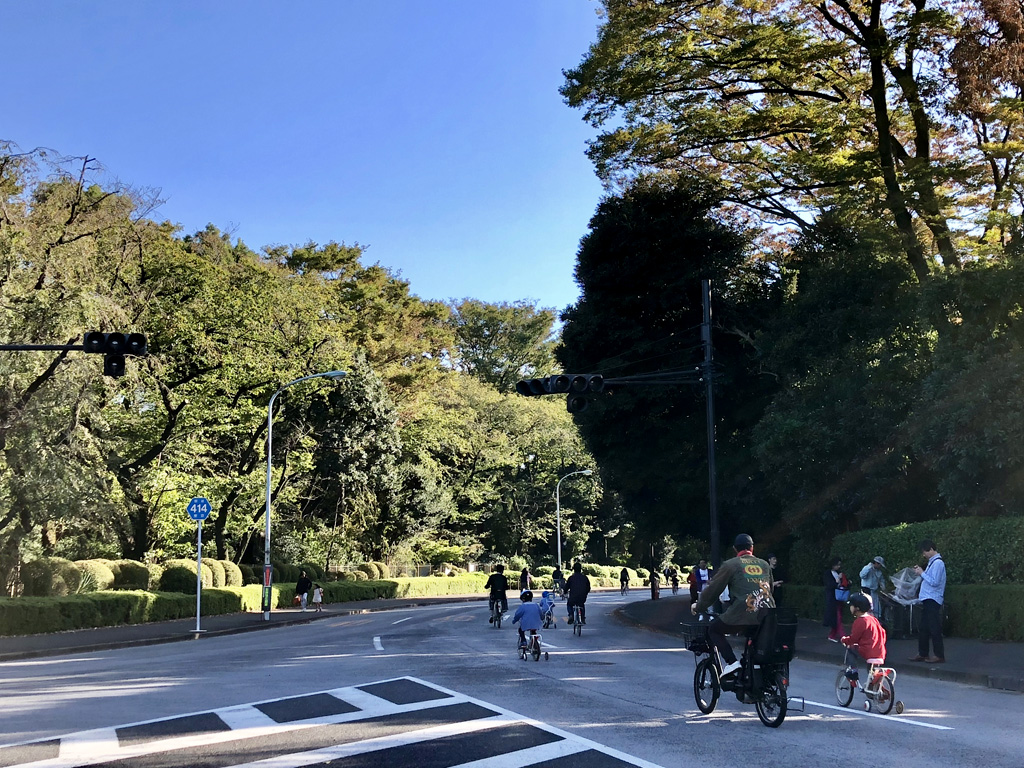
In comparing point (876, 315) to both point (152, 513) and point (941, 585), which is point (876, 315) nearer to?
point (941, 585)

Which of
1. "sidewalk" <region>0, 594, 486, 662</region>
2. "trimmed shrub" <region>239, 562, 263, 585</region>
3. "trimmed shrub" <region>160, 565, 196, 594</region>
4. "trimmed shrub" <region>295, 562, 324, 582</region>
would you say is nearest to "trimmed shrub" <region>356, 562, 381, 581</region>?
"trimmed shrub" <region>295, 562, 324, 582</region>

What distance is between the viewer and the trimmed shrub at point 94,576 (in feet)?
104

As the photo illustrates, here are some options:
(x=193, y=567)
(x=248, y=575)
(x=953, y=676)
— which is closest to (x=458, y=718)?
(x=953, y=676)

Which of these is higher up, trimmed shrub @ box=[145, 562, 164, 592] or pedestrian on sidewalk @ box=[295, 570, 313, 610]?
trimmed shrub @ box=[145, 562, 164, 592]

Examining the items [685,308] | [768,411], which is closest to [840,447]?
[768,411]

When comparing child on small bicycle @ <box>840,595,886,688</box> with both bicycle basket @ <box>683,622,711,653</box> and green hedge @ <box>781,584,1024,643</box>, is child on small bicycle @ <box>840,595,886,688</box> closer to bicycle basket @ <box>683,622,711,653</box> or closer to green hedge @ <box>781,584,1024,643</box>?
bicycle basket @ <box>683,622,711,653</box>

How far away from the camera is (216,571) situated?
40156 mm

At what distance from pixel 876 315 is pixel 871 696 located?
17917mm

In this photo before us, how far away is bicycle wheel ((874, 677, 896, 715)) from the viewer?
34.3ft

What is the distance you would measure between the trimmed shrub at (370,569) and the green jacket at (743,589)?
49475mm

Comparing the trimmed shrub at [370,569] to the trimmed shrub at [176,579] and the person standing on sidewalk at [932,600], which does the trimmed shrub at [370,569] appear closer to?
the trimmed shrub at [176,579]

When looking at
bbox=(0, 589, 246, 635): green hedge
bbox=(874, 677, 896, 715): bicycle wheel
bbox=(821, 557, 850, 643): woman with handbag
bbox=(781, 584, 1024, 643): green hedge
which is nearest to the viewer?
bbox=(874, 677, 896, 715): bicycle wheel

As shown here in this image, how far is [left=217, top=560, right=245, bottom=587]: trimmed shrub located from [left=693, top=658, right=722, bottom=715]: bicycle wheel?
111 ft

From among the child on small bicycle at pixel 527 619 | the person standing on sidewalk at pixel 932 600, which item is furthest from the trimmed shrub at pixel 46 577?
the person standing on sidewalk at pixel 932 600
